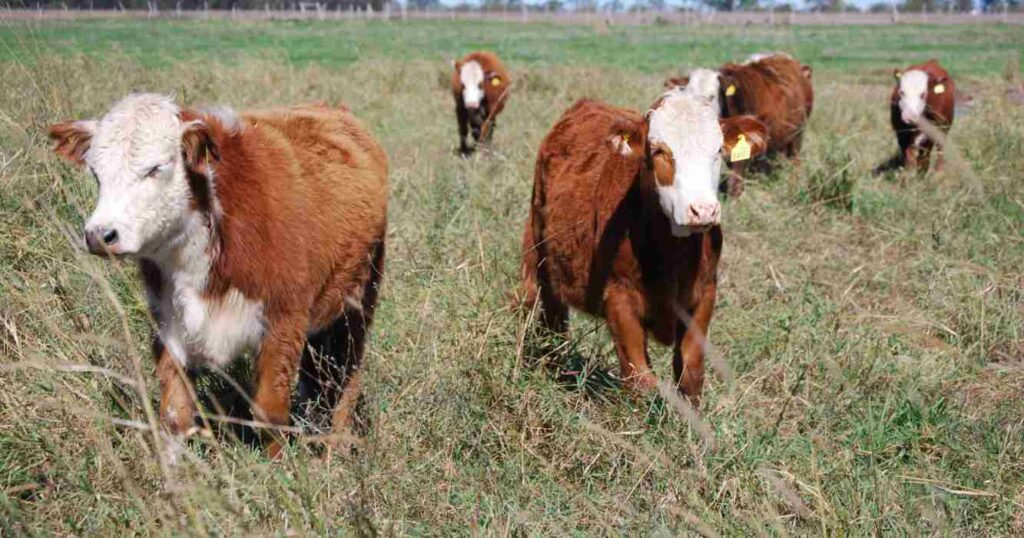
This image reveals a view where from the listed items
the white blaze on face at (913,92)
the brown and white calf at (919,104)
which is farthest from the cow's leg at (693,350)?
the white blaze on face at (913,92)

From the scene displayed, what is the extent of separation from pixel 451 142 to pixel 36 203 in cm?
847

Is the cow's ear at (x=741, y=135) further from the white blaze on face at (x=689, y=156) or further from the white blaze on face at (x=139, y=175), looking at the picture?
the white blaze on face at (x=139, y=175)

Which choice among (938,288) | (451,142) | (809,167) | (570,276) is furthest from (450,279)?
(451,142)

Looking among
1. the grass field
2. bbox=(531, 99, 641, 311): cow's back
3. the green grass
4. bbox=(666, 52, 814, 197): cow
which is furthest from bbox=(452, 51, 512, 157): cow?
the green grass

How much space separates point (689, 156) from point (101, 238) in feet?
7.61

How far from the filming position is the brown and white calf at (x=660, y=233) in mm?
3871

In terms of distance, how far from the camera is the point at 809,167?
8.70 meters

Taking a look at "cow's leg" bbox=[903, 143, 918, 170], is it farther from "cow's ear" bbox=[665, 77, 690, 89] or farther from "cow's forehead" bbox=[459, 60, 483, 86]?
"cow's forehead" bbox=[459, 60, 483, 86]

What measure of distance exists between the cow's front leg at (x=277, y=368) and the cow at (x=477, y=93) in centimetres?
869

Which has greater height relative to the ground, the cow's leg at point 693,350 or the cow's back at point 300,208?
the cow's back at point 300,208

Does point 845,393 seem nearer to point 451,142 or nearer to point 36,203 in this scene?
point 36,203

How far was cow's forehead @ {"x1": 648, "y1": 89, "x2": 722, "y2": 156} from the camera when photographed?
393cm

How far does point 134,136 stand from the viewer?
3.35 meters

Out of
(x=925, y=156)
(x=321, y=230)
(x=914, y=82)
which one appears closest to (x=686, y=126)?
(x=321, y=230)
